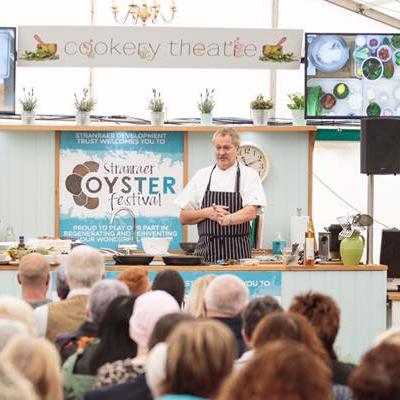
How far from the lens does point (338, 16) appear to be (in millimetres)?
15539

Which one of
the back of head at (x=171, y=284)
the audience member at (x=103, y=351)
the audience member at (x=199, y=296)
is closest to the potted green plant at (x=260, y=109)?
the back of head at (x=171, y=284)

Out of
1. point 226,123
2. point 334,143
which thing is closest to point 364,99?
point 226,123

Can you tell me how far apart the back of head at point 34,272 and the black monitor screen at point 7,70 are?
5.04 metres

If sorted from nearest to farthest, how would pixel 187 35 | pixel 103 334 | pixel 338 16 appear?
pixel 103 334 → pixel 187 35 → pixel 338 16

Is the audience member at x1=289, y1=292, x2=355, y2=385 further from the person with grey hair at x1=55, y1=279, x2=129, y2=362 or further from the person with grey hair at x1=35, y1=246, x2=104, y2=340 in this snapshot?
the person with grey hair at x1=35, y1=246, x2=104, y2=340

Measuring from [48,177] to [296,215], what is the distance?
7.79 ft

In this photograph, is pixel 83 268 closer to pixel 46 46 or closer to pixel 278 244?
pixel 278 244

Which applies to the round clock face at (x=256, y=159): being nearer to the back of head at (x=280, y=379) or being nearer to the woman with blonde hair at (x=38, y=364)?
the woman with blonde hair at (x=38, y=364)

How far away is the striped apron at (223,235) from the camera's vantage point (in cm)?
845

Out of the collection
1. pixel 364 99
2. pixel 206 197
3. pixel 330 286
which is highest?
pixel 364 99

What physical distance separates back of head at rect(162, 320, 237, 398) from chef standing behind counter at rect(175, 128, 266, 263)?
4.95 meters

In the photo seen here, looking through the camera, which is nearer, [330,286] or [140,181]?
[330,286]

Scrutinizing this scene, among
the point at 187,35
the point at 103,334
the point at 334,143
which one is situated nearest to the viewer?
the point at 103,334

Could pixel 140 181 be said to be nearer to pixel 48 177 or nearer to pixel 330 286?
pixel 48 177
